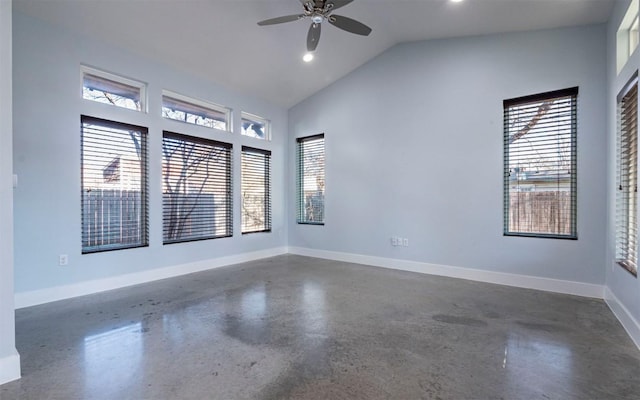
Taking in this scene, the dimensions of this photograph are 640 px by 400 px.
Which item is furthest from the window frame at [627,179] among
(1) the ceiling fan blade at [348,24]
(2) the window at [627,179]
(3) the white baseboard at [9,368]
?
(3) the white baseboard at [9,368]

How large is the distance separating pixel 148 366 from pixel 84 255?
2.36m

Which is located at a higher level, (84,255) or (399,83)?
(399,83)

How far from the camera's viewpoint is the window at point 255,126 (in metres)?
5.84

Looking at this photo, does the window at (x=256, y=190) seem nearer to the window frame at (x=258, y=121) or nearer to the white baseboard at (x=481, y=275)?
the window frame at (x=258, y=121)

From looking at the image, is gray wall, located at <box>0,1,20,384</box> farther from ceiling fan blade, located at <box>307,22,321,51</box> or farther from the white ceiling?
ceiling fan blade, located at <box>307,22,321,51</box>

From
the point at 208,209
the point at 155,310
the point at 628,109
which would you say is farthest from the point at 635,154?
the point at 208,209

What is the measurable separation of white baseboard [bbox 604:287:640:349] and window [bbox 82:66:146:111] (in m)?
5.93

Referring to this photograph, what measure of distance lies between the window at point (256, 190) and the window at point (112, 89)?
190 cm

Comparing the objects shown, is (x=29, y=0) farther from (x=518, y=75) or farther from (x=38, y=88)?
(x=518, y=75)

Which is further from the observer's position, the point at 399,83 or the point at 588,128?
the point at 399,83

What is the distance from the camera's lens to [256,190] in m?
6.06

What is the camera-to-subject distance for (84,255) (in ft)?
12.2

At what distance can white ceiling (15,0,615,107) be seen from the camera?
11.3ft

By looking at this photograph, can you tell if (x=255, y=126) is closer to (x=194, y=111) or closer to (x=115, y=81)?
(x=194, y=111)
